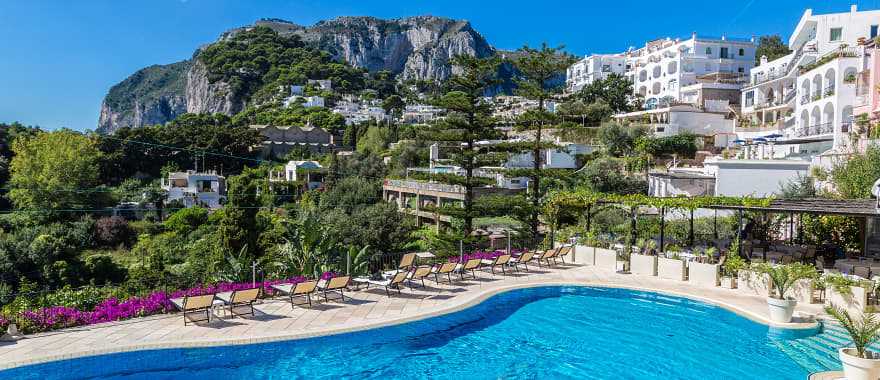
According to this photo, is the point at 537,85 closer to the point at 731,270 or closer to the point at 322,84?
the point at 731,270

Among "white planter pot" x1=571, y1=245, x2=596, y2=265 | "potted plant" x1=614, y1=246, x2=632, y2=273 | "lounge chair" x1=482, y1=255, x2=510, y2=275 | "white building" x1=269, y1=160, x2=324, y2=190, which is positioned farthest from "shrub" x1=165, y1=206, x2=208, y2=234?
"potted plant" x1=614, y1=246, x2=632, y2=273

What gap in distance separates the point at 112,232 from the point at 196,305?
31.8 m

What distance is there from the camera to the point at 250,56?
404ft

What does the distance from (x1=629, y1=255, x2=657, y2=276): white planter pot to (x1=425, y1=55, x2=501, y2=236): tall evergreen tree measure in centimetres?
550

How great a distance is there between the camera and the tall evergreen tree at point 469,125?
17.9m

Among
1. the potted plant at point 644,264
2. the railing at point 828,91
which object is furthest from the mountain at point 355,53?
the potted plant at point 644,264

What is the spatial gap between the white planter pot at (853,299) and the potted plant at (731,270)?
1.85 m

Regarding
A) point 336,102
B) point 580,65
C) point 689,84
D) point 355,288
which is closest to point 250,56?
point 336,102

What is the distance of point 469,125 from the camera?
1825 cm

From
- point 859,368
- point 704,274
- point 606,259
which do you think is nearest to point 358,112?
point 606,259

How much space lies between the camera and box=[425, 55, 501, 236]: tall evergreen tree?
17.9 meters

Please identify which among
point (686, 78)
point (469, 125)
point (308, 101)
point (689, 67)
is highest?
point (308, 101)

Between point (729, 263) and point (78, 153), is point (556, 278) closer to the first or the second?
point (729, 263)

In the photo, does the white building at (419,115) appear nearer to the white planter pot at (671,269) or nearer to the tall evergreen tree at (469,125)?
the tall evergreen tree at (469,125)
